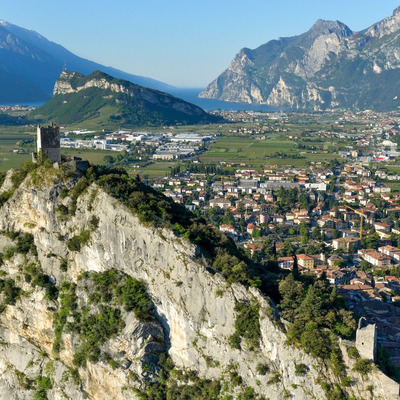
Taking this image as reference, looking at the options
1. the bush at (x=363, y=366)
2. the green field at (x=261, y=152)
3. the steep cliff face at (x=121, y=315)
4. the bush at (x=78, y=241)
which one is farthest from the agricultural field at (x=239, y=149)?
the bush at (x=363, y=366)

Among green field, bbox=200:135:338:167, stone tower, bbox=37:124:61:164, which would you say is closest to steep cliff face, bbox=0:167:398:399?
stone tower, bbox=37:124:61:164

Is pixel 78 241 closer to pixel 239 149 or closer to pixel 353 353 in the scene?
pixel 353 353

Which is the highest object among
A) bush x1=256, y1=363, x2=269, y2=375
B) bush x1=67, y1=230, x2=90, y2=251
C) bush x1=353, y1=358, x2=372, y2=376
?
bush x1=67, y1=230, x2=90, y2=251

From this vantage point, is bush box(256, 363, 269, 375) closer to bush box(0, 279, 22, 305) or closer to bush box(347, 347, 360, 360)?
bush box(347, 347, 360, 360)

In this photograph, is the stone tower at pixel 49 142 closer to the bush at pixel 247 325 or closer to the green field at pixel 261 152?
the bush at pixel 247 325

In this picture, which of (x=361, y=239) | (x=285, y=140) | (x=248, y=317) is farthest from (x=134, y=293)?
(x=285, y=140)

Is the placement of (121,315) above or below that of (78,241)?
below

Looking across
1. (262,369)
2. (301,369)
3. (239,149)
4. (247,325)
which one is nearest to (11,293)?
(247,325)
